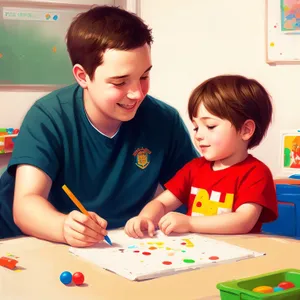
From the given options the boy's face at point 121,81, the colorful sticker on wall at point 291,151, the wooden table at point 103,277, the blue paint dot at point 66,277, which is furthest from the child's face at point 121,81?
the colorful sticker on wall at point 291,151

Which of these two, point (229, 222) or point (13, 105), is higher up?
point (13, 105)

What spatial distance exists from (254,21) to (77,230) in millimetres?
1508

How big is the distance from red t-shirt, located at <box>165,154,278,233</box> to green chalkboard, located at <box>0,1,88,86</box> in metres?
1.12

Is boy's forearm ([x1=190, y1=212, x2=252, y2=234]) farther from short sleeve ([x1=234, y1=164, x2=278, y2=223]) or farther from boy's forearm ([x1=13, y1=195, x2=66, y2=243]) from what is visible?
boy's forearm ([x1=13, y1=195, x2=66, y2=243])

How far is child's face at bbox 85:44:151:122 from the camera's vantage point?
1.22m

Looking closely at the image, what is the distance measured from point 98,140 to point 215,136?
0.31 metres

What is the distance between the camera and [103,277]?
0.83 m

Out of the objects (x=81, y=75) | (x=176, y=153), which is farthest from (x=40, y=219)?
(x=176, y=153)

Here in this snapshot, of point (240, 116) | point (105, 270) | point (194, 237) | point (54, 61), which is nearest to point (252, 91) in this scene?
point (240, 116)

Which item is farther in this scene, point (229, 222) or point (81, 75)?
point (81, 75)

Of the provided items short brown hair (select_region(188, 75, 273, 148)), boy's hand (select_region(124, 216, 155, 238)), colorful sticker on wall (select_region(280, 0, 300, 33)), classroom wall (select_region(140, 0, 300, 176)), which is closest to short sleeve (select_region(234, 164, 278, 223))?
short brown hair (select_region(188, 75, 273, 148))

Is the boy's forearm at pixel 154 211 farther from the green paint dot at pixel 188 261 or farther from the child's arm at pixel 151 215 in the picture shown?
the green paint dot at pixel 188 261

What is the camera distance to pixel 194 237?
108 centimetres

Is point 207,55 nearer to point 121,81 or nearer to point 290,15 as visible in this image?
point 290,15
